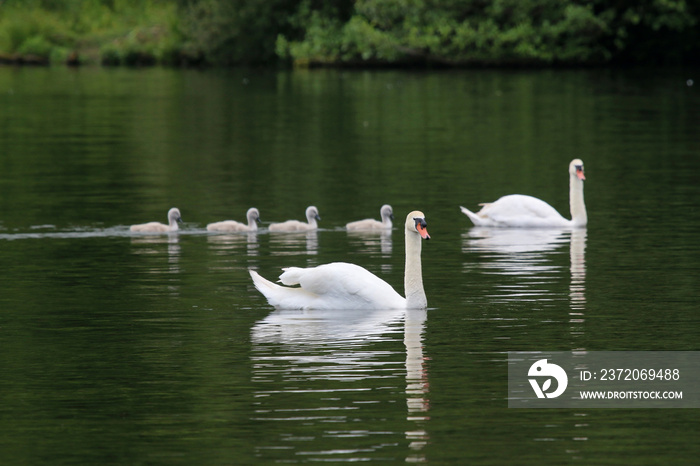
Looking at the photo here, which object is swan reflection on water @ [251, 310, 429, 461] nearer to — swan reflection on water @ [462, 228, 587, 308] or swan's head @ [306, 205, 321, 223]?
A: swan reflection on water @ [462, 228, 587, 308]

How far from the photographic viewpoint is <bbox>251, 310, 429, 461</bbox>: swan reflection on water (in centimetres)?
958

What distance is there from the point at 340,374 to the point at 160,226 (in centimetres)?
948

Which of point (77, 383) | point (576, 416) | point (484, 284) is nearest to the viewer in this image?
point (576, 416)

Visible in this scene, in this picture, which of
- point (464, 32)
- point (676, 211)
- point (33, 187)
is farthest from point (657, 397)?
point (464, 32)

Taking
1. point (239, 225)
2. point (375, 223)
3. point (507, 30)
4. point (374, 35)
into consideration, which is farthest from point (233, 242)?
point (374, 35)

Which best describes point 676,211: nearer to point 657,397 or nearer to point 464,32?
point 657,397

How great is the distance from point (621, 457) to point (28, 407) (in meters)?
4.31

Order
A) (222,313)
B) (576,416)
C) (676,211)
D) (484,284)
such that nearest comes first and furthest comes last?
(576,416), (222,313), (484,284), (676,211)

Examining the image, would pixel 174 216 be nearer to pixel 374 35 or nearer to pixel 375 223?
pixel 375 223

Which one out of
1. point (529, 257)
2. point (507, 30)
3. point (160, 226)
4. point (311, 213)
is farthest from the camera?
point (507, 30)

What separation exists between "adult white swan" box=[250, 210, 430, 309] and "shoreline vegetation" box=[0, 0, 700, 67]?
2060 inches

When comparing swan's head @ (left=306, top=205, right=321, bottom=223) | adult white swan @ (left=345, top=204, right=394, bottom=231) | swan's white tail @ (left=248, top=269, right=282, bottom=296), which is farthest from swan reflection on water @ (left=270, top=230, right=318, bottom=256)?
swan's white tail @ (left=248, top=269, right=282, bottom=296)

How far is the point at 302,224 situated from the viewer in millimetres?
20359

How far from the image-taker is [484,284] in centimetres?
1552
